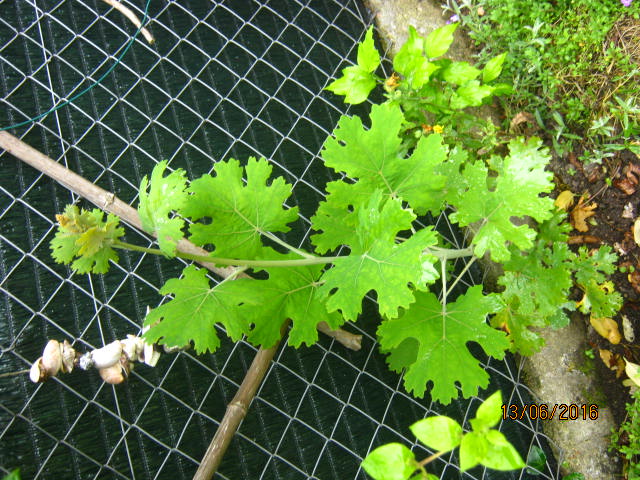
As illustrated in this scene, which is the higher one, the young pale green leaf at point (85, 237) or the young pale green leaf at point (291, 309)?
the young pale green leaf at point (85, 237)

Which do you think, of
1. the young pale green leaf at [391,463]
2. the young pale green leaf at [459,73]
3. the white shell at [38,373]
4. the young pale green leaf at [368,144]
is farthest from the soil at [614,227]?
the white shell at [38,373]

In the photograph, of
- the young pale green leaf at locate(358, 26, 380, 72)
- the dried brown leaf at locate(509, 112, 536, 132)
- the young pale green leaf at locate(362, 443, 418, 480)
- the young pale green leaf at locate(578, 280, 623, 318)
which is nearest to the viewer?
the young pale green leaf at locate(362, 443, 418, 480)

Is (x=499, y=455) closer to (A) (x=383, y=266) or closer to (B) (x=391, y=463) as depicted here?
(B) (x=391, y=463)

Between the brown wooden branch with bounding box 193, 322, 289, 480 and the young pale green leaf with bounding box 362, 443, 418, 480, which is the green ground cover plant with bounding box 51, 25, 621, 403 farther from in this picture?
the young pale green leaf with bounding box 362, 443, 418, 480

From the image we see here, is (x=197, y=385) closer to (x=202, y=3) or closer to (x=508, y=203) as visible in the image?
(x=508, y=203)

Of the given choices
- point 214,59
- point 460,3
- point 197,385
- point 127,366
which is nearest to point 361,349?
point 197,385

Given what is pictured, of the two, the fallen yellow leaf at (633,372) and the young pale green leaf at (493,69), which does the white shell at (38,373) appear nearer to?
the young pale green leaf at (493,69)

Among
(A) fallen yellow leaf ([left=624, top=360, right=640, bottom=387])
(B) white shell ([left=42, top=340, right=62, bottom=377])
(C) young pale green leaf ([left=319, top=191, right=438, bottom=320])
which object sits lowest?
(B) white shell ([left=42, top=340, right=62, bottom=377])

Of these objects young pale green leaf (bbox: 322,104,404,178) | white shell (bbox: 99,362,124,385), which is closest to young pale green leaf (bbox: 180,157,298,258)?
young pale green leaf (bbox: 322,104,404,178)
